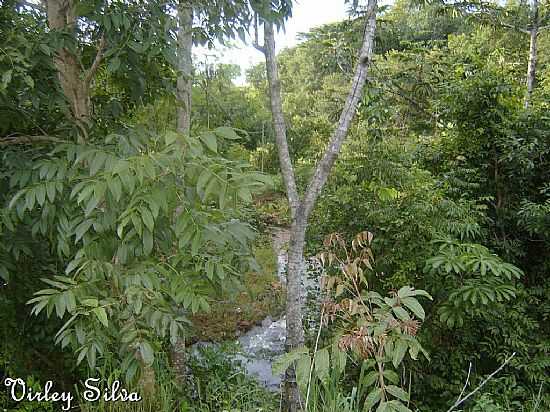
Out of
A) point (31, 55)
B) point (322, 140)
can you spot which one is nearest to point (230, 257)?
point (31, 55)

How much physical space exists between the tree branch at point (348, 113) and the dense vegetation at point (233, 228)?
146 mm

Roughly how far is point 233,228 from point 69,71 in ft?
3.49

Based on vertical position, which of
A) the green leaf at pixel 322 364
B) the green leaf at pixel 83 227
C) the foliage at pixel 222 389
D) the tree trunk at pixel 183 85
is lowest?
the foliage at pixel 222 389

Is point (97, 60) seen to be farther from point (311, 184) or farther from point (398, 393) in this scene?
point (398, 393)

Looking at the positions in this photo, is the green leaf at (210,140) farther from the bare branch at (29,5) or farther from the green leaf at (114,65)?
the bare branch at (29,5)

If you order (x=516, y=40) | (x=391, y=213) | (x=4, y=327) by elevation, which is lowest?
(x=4, y=327)

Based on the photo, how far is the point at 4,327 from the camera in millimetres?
2189

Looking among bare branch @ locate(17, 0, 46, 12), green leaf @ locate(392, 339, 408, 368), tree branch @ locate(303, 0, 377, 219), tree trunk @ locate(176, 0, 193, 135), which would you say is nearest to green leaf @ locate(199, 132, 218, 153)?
green leaf @ locate(392, 339, 408, 368)

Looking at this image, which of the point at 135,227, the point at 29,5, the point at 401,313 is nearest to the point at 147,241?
the point at 135,227

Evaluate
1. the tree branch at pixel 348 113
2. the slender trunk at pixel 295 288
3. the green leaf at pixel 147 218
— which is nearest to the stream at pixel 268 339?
the slender trunk at pixel 295 288

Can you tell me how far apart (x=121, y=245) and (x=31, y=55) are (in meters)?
0.80

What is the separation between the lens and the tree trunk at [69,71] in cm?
189

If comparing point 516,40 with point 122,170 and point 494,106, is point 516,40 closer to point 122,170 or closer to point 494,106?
point 494,106

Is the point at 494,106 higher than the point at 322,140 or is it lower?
higher
